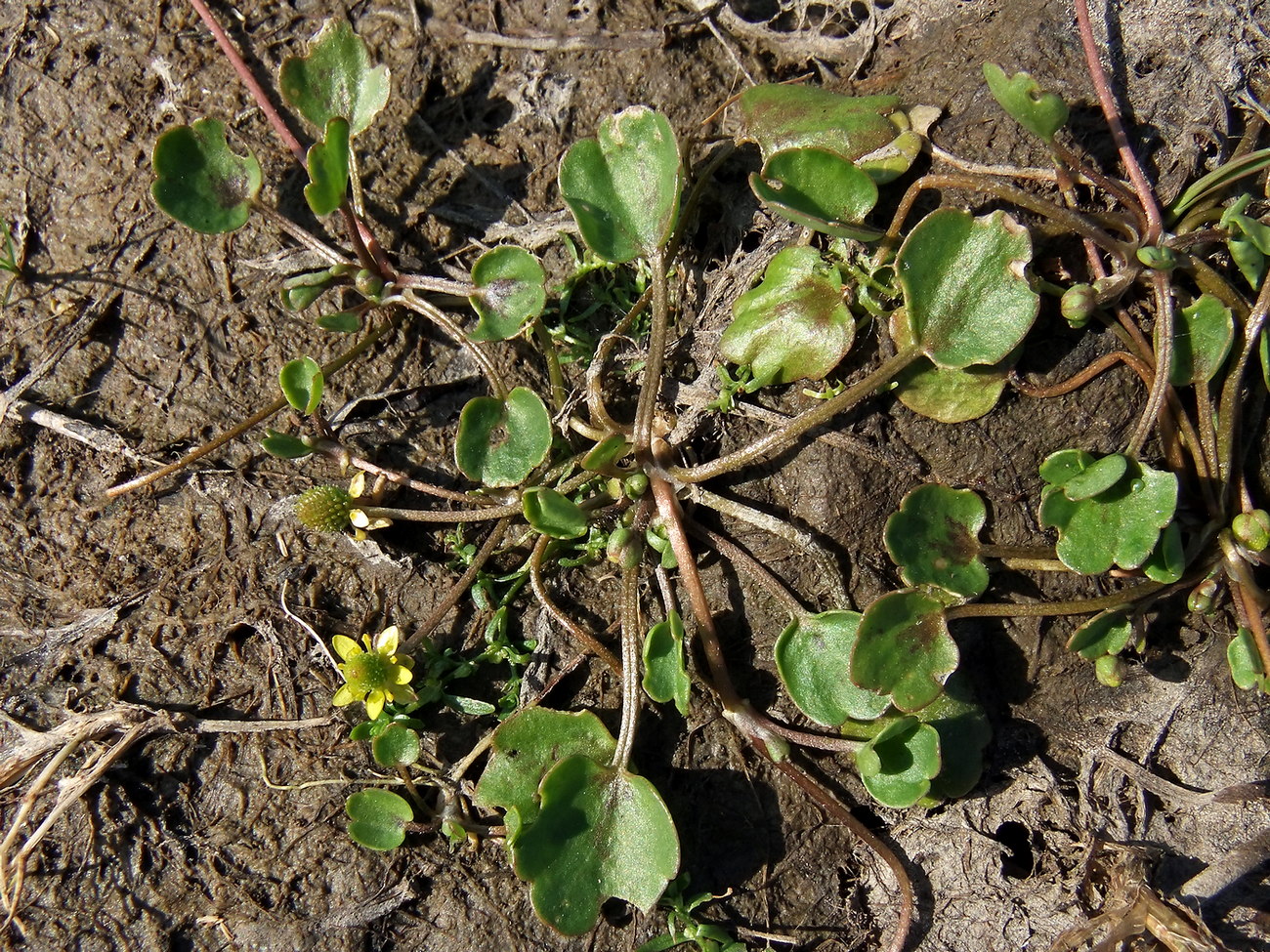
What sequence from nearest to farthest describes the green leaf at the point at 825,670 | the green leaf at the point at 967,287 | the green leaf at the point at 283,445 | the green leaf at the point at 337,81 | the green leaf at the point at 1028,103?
1. the green leaf at the point at 1028,103
2. the green leaf at the point at 967,287
3. the green leaf at the point at 825,670
4. the green leaf at the point at 283,445
5. the green leaf at the point at 337,81

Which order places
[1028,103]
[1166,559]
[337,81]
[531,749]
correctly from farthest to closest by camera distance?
[337,81], [531,749], [1166,559], [1028,103]

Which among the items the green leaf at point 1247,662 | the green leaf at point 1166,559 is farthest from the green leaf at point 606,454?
the green leaf at point 1247,662

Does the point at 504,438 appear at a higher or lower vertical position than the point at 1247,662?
higher

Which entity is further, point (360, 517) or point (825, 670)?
point (360, 517)

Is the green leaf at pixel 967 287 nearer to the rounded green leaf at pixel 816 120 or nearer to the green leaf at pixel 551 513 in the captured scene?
the rounded green leaf at pixel 816 120

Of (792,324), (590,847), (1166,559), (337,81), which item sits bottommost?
(590,847)

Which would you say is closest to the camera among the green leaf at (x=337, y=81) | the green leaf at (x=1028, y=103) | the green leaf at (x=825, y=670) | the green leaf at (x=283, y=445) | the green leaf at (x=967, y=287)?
the green leaf at (x=1028, y=103)

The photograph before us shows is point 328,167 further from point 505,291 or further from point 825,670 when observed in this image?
point 825,670

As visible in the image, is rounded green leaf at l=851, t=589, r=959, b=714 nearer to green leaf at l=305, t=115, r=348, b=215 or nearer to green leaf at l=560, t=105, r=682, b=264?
green leaf at l=560, t=105, r=682, b=264

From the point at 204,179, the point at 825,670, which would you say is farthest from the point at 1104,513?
the point at 204,179
